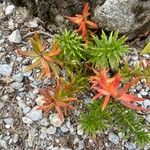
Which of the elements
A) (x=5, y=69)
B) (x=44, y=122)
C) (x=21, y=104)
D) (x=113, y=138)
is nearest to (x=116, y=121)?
(x=113, y=138)

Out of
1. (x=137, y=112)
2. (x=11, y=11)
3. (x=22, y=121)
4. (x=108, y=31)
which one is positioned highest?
(x=11, y=11)

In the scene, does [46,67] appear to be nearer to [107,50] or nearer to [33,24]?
[107,50]

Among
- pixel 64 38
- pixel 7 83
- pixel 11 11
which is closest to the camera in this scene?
pixel 64 38

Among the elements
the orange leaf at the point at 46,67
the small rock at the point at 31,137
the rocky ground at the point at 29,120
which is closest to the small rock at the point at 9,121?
the rocky ground at the point at 29,120

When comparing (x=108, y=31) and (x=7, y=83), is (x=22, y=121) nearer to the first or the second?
(x=7, y=83)

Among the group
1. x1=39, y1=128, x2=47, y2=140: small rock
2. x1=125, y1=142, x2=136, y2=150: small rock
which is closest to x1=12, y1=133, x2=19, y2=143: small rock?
x1=39, y1=128, x2=47, y2=140: small rock

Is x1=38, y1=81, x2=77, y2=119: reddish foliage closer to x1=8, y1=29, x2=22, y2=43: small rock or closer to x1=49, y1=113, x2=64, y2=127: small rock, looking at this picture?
x1=49, y1=113, x2=64, y2=127: small rock

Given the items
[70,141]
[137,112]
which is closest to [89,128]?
[70,141]
